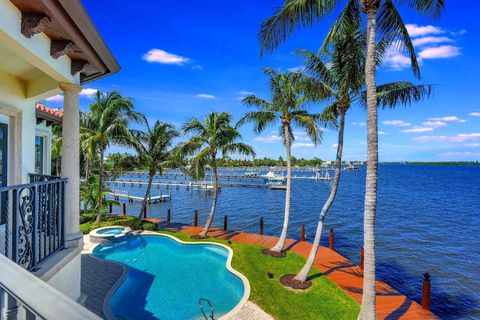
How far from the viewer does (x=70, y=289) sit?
5938 millimetres

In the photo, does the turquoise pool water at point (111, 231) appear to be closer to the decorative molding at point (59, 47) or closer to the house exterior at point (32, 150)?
the house exterior at point (32, 150)

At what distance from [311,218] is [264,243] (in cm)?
1823

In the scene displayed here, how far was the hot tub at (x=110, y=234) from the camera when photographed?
17.4 m

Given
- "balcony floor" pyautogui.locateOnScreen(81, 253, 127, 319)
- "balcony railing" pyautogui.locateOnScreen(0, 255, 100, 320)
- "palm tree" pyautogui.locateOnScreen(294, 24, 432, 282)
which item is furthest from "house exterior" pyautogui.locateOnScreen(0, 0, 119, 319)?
"palm tree" pyautogui.locateOnScreen(294, 24, 432, 282)

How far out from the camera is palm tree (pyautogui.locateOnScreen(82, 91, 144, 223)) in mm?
20562

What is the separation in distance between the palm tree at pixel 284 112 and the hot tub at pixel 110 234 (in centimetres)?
927

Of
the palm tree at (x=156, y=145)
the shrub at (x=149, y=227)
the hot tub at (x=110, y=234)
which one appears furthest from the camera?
the palm tree at (x=156, y=145)

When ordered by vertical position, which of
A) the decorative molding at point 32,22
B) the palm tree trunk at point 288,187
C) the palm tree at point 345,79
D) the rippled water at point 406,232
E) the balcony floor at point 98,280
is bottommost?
the rippled water at point 406,232

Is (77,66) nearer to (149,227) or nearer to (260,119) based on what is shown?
(260,119)

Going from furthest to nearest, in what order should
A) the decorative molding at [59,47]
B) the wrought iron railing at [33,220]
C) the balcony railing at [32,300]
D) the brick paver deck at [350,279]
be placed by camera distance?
the brick paver deck at [350,279] < the decorative molding at [59,47] < the wrought iron railing at [33,220] < the balcony railing at [32,300]

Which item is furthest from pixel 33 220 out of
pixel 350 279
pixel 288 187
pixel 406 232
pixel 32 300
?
pixel 406 232

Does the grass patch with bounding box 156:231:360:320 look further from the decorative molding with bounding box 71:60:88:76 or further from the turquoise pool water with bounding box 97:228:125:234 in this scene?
the decorative molding with bounding box 71:60:88:76

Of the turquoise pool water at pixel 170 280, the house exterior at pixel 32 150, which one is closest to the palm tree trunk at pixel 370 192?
the turquoise pool water at pixel 170 280

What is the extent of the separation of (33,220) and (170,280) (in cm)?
947
